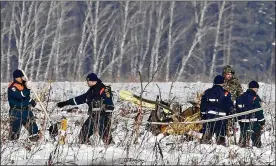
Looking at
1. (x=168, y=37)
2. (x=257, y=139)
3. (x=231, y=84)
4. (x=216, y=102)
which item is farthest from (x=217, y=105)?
(x=168, y=37)

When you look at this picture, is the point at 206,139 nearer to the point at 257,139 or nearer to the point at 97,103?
the point at 257,139

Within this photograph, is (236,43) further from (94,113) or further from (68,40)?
(94,113)

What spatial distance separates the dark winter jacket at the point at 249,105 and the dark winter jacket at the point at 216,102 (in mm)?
177

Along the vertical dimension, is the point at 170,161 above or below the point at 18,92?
below

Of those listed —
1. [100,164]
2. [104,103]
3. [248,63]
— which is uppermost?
[248,63]

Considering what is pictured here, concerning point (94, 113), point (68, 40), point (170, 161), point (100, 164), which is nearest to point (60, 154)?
point (100, 164)

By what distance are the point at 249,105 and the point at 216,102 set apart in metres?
0.57

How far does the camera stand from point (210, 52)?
52406 mm

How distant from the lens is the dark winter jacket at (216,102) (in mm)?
12773

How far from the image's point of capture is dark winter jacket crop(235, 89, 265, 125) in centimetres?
1273

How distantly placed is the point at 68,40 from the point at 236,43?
13.6m

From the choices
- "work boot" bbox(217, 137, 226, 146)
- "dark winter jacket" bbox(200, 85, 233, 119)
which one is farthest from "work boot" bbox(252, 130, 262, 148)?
"dark winter jacket" bbox(200, 85, 233, 119)

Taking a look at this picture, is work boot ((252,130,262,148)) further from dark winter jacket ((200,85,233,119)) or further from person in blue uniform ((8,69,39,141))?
person in blue uniform ((8,69,39,141))

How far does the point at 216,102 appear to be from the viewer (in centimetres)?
1277
